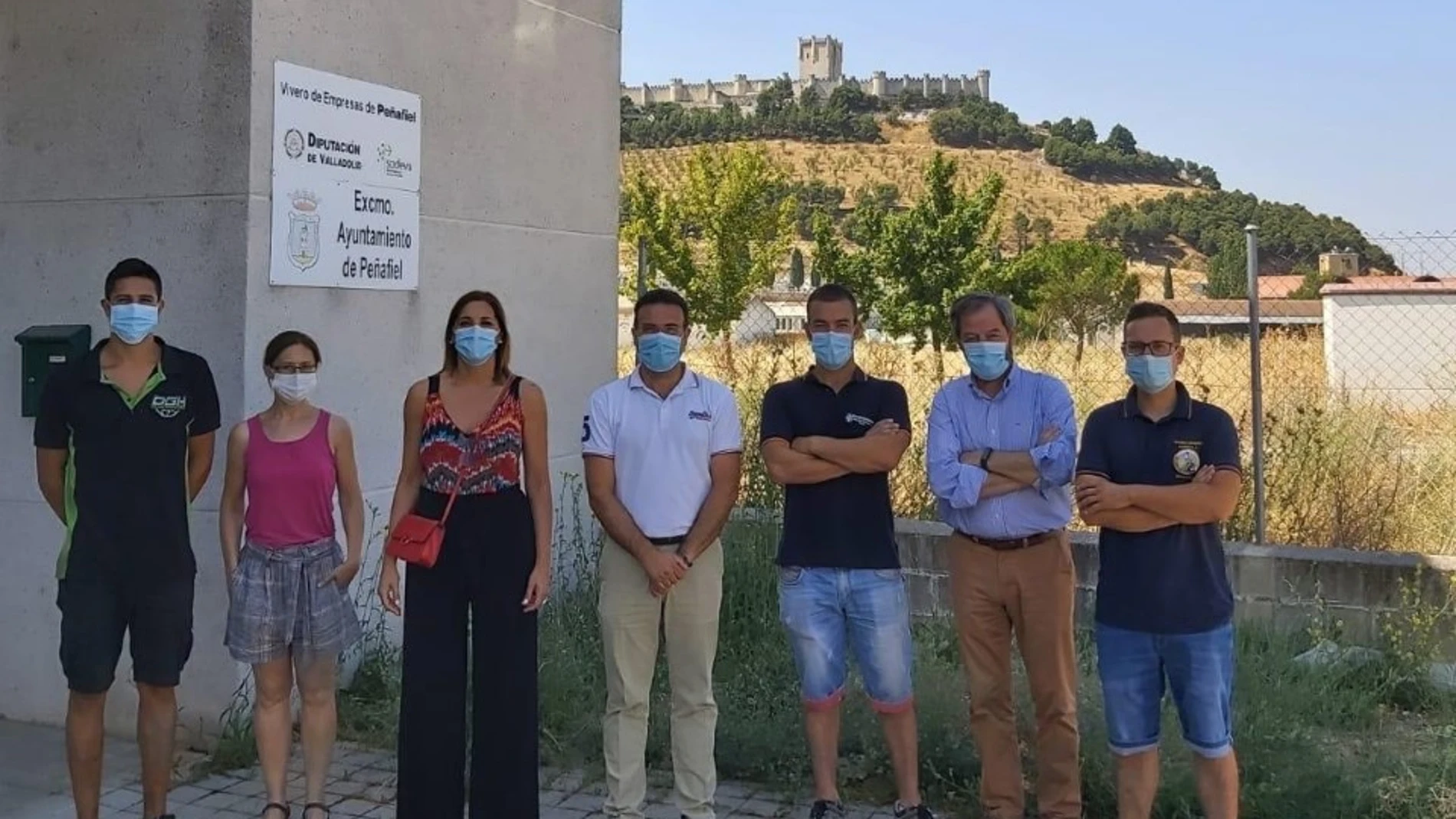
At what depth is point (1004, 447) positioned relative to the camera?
4492 millimetres

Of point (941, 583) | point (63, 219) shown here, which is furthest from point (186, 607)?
point (941, 583)

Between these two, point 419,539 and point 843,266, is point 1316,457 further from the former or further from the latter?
point 843,266

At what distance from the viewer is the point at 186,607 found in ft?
14.6

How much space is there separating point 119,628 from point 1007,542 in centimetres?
308

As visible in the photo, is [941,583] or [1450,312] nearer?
[941,583]

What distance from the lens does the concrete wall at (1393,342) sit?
1004 centimetres

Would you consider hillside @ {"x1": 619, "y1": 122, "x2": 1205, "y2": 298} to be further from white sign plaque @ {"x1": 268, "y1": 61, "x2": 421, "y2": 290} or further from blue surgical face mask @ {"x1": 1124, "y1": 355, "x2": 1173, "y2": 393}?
blue surgical face mask @ {"x1": 1124, "y1": 355, "x2": 1173, "y2": 393}

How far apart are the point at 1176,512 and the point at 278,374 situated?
120 inches

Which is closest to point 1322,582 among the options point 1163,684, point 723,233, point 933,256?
point 1163,684

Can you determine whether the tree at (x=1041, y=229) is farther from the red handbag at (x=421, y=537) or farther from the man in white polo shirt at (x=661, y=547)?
the red handbag at (x=421, y=537)

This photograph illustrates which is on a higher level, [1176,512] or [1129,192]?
[1129,192]

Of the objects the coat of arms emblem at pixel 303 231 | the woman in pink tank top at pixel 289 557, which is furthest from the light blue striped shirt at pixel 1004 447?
the coat of arms emblem at pixel 303 231

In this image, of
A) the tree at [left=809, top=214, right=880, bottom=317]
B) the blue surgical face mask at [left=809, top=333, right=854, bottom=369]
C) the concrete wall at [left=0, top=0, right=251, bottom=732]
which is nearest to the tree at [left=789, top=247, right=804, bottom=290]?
the tree at [left=809, top=214, right=880, bottom=317]

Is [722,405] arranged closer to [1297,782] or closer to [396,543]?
[396,543]
